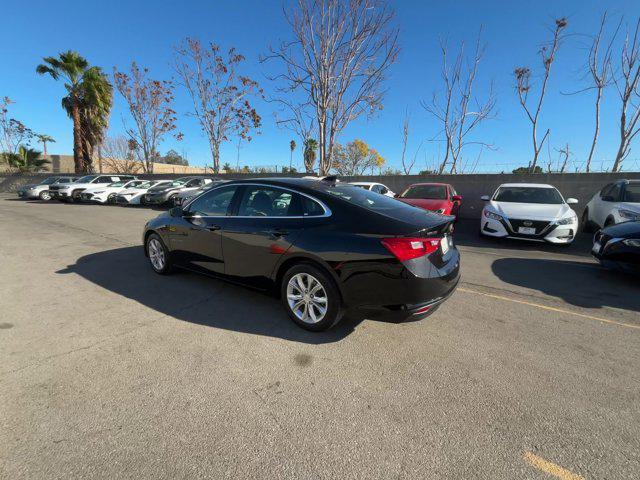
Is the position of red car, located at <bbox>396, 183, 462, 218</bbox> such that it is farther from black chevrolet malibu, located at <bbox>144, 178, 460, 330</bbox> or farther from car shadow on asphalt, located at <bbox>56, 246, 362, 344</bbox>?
car shadow on asphalt, located at <bbox>56, 246, 362, 344</bbox>

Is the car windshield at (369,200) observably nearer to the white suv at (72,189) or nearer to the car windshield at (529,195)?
the car windshield at (529,195)

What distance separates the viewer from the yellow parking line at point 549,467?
5.72 feet

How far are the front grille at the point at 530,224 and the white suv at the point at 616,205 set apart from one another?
1352 millimetres

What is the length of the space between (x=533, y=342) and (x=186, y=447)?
3163 mm

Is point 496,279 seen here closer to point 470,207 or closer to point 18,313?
point 18,313

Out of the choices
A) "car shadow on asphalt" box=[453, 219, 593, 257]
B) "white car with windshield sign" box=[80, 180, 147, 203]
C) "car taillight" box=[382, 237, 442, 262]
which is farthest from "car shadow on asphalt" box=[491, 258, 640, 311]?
"white car with windshield sign" box=[80, 180, 147, 203]

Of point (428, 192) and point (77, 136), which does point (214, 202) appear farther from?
point (77, 136)

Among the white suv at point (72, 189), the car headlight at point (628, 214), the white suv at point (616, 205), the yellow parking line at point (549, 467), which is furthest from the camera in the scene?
the white suv at point (72, 189)

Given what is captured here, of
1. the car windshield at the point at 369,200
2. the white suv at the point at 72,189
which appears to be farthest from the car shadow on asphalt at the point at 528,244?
the white suv at the point at 72,189

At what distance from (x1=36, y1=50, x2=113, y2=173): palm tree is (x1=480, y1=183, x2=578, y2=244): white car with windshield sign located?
31886mm

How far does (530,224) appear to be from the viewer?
6.93 metres

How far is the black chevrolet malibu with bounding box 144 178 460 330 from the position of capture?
2.81m

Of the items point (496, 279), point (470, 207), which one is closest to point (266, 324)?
point (496, 279)

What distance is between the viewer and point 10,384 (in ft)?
7.97
